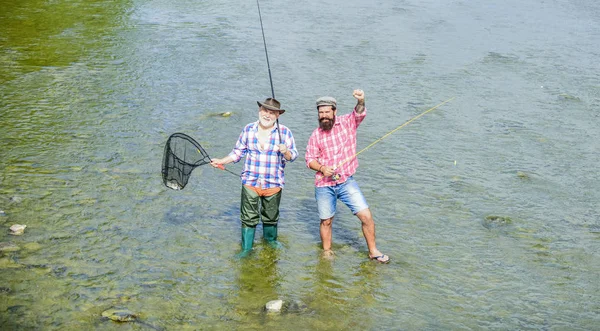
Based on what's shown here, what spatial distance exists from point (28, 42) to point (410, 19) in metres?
9.21

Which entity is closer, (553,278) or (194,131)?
(553,278)

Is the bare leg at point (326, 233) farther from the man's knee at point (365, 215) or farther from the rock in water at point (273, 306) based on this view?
the rock in water at point (273, 306)

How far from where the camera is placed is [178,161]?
769 centimetres

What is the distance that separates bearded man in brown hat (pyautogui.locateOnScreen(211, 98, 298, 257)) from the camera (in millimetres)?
7297

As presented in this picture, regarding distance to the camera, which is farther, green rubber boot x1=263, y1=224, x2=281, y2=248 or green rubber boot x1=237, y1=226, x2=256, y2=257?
green rubber boot x1=263, y1=224, x2=281, y2=248

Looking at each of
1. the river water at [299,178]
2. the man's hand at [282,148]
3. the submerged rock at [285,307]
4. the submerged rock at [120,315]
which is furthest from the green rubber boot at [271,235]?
the submerged rock at [120,315]

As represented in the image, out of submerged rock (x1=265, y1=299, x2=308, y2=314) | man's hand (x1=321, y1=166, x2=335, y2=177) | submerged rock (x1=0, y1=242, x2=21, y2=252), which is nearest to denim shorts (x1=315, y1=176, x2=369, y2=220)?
man's hand (x1=321, y1=166, x2=335, y2=177)

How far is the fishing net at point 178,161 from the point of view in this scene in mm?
7691

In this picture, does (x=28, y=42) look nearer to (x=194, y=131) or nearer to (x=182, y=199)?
(x=194, y=131)

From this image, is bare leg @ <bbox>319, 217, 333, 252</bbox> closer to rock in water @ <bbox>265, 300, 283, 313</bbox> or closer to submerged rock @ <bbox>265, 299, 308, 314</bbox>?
submerged rock @ <bbox>265, 299, 308, 314</bbox>

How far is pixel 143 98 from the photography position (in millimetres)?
12828

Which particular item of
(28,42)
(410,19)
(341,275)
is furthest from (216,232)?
(410,19)

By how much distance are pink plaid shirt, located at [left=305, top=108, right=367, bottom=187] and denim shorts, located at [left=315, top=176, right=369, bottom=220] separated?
7cm

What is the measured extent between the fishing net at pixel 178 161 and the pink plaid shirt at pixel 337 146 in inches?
43.2
